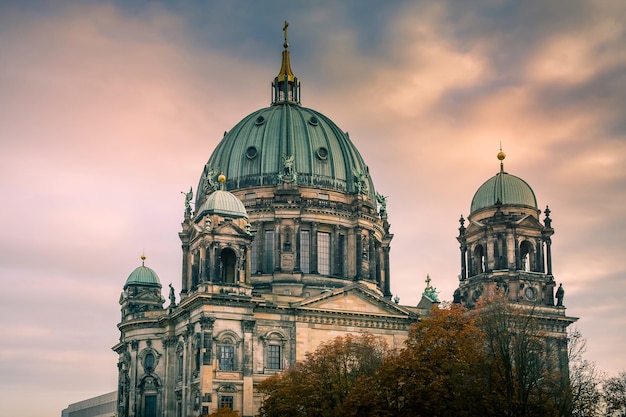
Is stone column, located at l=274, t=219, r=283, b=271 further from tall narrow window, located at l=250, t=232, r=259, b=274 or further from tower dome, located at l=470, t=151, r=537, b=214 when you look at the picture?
tower dome, located at l=470, t=151, r=537, b=214

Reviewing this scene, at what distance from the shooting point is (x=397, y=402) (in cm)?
5762

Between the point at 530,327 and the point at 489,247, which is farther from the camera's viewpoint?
the point at 489,247

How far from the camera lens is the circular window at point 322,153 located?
308 ft

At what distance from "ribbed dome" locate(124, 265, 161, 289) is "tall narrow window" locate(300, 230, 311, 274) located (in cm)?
1915

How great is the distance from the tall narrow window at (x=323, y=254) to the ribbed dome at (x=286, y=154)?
203 inches

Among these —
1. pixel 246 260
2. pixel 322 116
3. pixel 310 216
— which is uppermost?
pixel 322 116

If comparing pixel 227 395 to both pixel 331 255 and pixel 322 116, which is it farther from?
pixel 322 116

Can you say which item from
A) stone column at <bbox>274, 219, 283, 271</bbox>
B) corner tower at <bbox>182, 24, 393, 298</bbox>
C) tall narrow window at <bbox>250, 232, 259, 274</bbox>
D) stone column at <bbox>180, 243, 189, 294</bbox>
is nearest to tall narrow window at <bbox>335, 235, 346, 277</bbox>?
corner tower at <bbox>182, 24, 393, 298</bbox>

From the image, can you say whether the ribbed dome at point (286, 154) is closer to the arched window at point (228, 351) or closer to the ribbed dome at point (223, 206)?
the ribbed dome at point (223, 206)

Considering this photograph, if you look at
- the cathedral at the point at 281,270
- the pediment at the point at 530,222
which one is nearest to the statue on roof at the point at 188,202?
the cathedral at the point at 281,270

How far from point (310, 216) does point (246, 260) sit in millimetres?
12899

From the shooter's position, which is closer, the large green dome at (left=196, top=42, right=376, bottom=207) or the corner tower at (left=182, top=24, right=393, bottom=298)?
the corner tower at (left=182, top=24, right=393, bottom=298)

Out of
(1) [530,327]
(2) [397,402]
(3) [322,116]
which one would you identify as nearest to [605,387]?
(1) [530,327]

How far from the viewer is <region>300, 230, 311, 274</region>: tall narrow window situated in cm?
8969
